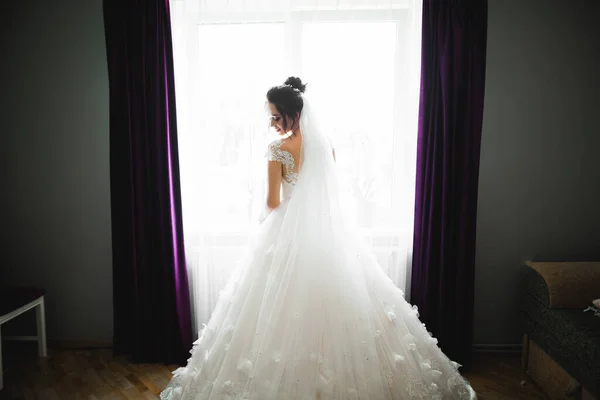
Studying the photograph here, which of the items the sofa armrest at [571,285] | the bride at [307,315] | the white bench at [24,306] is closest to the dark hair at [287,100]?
the bride at [307,315]

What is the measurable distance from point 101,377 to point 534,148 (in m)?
3.23

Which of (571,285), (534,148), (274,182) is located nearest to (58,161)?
(274,182)

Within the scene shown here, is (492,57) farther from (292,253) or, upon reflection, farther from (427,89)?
(292,253)

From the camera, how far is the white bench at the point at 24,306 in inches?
97.7

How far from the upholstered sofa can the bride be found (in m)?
0.61

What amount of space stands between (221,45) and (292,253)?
1.53m

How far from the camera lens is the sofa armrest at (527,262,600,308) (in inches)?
93.4

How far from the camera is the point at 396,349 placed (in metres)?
1.85

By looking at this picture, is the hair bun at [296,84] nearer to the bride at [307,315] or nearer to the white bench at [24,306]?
the bride at [307,315]

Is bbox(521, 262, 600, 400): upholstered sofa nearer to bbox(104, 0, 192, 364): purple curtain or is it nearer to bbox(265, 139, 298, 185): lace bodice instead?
bbox(265, 139, 298, 185): lace bodice

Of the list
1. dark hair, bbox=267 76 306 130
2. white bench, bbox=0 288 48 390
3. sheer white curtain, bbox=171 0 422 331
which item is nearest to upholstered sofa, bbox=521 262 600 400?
sheer white curtain, bbox=171 0 422 331

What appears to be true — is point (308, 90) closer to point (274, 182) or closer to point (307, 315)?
point (274, 182)

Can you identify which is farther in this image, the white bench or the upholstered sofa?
the white bench

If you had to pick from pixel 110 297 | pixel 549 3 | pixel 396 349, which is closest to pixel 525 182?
pixel 549 3
